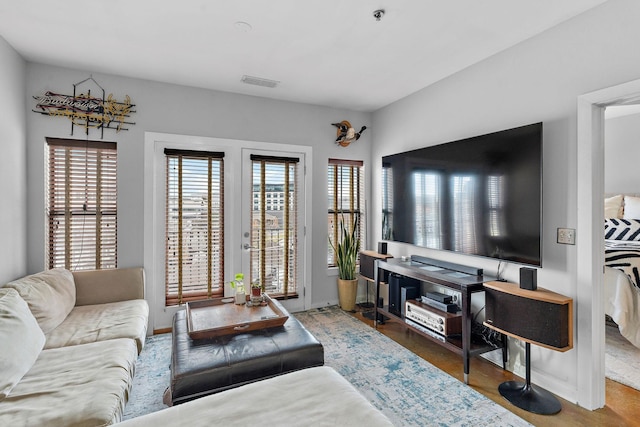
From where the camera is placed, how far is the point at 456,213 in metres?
2.90

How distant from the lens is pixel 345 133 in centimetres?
411

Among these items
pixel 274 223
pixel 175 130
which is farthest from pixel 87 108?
pixel 274 223

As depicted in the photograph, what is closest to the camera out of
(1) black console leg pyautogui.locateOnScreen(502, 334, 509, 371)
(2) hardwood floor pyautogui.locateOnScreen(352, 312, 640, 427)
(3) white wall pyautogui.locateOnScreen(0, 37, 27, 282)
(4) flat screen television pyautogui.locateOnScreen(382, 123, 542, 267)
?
(2) hardwood floor pyautogui.locateOnScreen(352, 312, 640, 427)

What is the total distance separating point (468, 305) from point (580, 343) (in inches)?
27.9

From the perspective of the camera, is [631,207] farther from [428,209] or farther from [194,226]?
[194,226]

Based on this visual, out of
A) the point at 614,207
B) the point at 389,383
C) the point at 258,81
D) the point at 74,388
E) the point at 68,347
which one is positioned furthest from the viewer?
the point at 614,207

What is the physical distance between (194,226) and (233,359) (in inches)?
76.9

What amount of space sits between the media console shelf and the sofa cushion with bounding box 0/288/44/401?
9.05 feet

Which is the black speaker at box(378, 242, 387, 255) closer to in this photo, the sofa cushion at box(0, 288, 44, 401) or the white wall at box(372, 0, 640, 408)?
the white wall at box(372, 0, 640, 408)

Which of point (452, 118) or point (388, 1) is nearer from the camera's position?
point (388, 1)

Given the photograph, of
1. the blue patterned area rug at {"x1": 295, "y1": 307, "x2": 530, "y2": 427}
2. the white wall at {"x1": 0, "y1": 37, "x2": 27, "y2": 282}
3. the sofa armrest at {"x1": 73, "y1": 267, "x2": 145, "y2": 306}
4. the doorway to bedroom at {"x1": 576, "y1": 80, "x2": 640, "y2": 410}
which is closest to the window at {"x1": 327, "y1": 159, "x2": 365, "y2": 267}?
the blue patterned area rug at {"x1": 295, "y1": 307, "x2": 530, "y2": 427}

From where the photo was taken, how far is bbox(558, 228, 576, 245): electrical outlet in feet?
7.22

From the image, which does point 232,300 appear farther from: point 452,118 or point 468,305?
point 452,118

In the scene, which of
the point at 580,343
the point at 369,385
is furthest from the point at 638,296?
the point at 369,385
